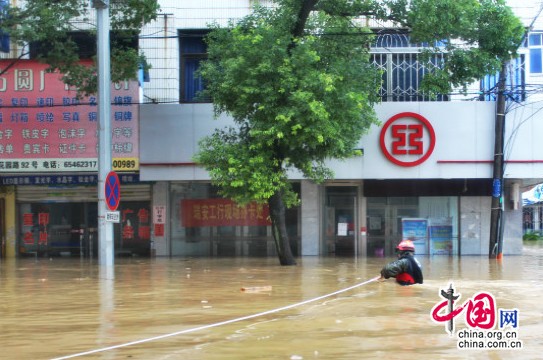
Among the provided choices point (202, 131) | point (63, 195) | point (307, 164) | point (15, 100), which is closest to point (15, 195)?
point (63, 195)

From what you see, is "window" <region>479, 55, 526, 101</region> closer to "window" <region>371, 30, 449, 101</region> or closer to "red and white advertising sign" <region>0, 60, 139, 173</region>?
"window" <region>371, 30, 449, 101</region>

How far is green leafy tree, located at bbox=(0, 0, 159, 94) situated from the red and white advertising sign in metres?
2.24

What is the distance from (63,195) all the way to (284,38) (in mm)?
12582

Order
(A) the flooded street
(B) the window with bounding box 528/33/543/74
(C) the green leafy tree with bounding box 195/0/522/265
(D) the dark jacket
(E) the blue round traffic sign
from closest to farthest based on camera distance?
(A) the flooded street, (D) the dark jacket, (E) the blue round traffic sign, (C) the green leafy tree with bounding box 195/0/522/265, (B) the window with bounding box 528/33/543/74

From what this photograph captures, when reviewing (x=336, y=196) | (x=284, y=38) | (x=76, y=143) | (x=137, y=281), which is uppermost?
(x=284, y=38)

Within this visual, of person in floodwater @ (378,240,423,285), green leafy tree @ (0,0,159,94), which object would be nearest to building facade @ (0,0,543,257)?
green leafy tree @ (0,0,159,94)

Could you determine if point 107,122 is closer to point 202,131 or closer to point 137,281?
point 137,281

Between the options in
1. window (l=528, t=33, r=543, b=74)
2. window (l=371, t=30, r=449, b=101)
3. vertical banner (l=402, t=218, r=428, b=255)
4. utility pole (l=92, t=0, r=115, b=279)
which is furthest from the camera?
window (l=528, t=33, r=543, b=74)

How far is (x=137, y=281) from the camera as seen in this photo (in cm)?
1741

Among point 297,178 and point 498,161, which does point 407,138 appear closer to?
point 498,161

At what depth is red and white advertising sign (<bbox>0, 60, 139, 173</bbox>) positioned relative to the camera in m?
24.7

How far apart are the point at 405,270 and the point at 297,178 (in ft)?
44.2

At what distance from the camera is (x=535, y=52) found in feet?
95.6

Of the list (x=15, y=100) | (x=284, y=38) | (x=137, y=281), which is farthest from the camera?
(x=15, y=100)
